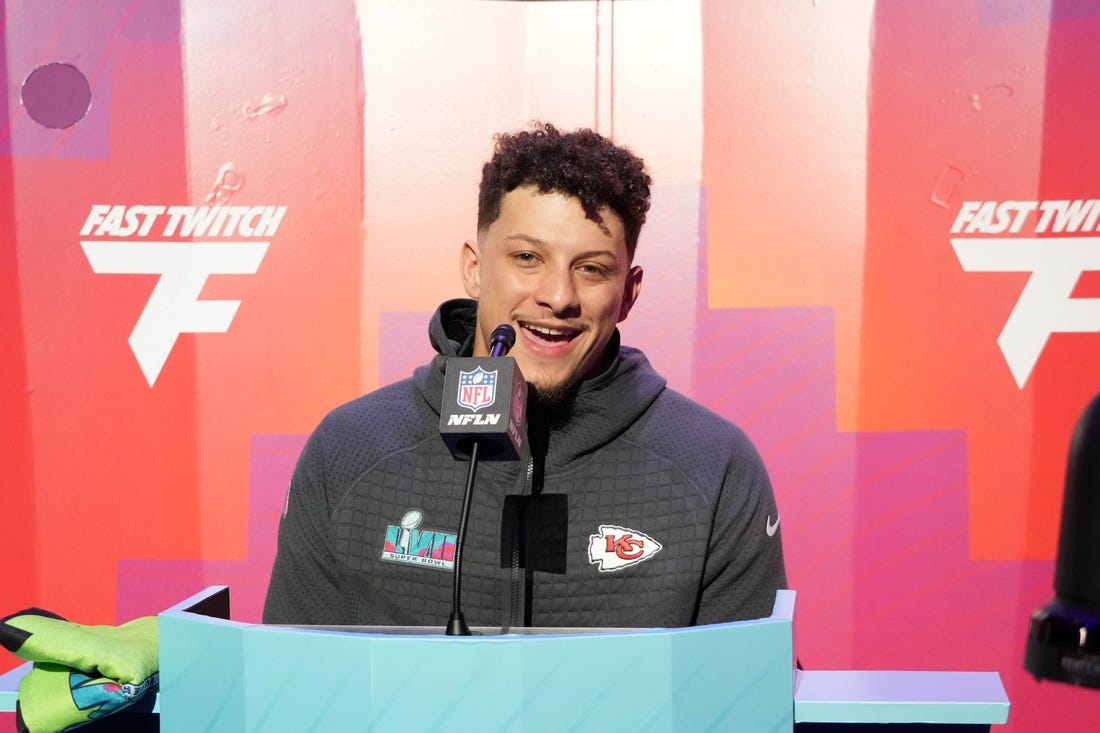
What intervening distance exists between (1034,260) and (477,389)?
1754 millimetres

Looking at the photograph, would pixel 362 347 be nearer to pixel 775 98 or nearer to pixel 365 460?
pixel 365 460

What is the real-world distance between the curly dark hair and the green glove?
91cm

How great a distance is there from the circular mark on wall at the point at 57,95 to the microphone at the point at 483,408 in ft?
5.91

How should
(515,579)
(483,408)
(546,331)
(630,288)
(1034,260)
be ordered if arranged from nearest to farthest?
(483,408) → (515,579) → (546,331) → (630,288) → (1034,260)

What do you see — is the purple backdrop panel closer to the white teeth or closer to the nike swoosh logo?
the white teeth

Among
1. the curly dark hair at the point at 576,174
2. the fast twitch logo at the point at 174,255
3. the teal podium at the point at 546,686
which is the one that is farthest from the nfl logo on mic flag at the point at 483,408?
the fast twitch logo at the point at 174,255

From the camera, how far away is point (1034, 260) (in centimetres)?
269

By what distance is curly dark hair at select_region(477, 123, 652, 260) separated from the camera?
194cm

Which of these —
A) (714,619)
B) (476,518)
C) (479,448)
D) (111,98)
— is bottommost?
(714,619)

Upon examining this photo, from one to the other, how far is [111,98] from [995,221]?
2.00m

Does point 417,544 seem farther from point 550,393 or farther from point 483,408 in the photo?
point 483,408

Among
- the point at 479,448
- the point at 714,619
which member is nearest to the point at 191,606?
the point at 479,448

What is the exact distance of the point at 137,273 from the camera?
2828 millimetres

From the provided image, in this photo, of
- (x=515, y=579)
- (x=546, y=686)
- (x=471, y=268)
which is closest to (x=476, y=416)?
(x=546, y=686)
